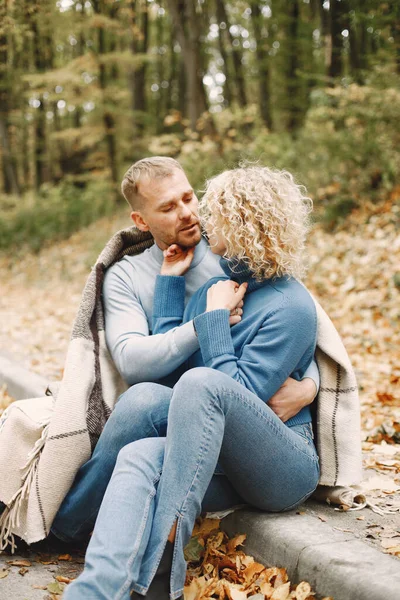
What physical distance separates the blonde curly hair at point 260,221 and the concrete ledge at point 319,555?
1.03 metres

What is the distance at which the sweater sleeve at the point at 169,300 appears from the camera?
10.1 feet

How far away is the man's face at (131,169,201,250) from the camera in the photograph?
327cm

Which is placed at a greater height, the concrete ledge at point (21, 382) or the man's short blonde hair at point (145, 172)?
the man's short blonde hair at point (145, 172)

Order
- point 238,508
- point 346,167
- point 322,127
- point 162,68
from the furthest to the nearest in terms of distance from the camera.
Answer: point 162,68 < point 322,127 < point 346,167 < point 238,508

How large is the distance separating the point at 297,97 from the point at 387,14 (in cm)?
1080

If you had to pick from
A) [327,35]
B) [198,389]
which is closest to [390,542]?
[198,389]

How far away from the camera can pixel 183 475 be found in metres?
2.34

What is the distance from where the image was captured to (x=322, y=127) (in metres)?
10.3

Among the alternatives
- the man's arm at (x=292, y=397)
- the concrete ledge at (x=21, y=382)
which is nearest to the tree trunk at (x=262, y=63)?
the concrete ledge at (x=21, y=382)

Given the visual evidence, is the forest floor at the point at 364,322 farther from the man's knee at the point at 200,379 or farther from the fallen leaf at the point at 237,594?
the man's knee at the point at 200,379

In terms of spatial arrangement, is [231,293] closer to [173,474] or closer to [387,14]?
[173,474]

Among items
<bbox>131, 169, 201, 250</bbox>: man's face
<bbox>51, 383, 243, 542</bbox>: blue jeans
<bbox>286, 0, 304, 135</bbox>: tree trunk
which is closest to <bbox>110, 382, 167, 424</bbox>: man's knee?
<bbox>51, 383, 243, 542</bbox>: blue jeans

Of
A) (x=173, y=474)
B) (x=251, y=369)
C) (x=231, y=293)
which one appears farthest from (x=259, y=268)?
(x=173, y=474)

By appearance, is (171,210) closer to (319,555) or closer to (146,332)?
(146,332)
